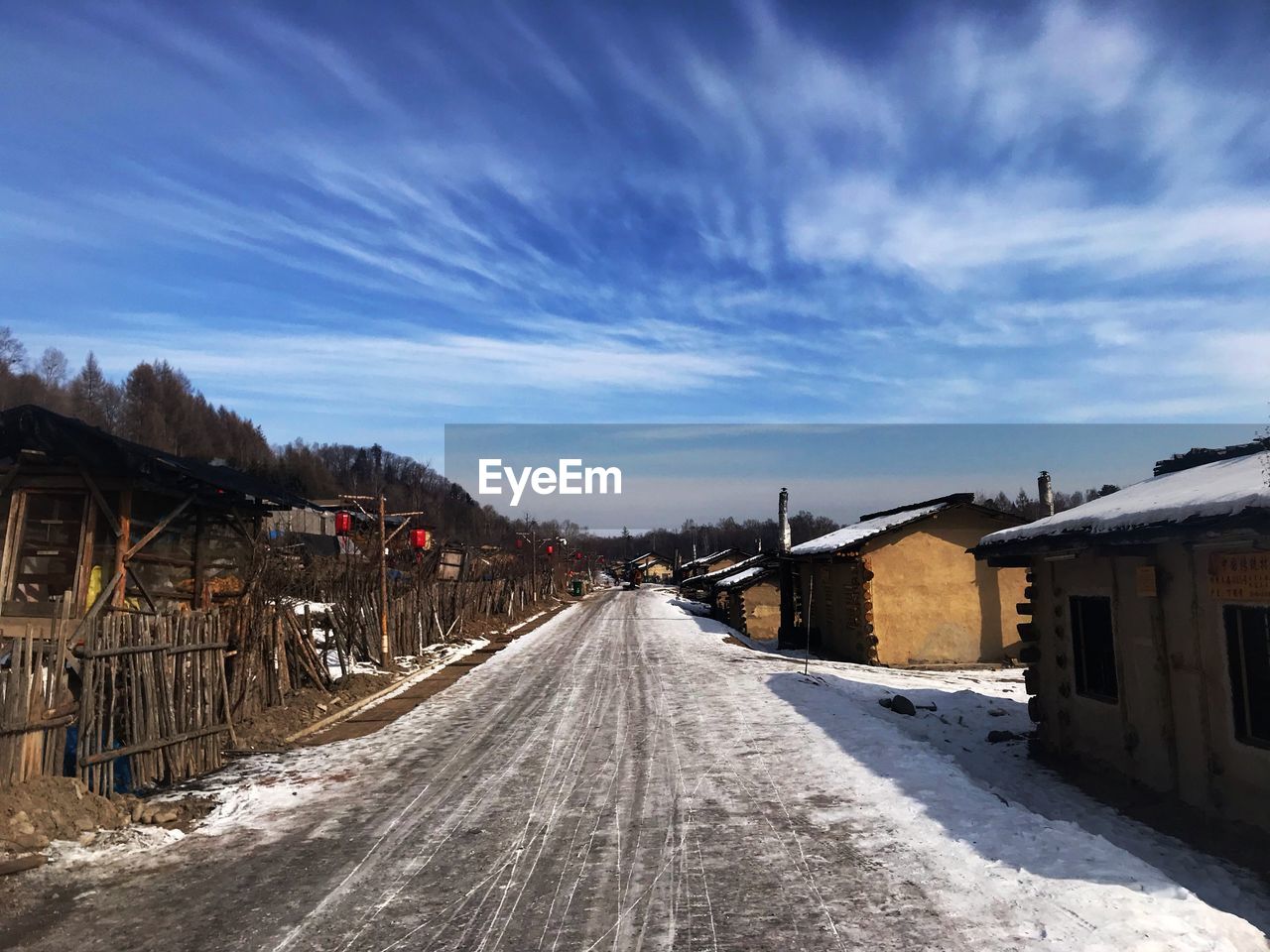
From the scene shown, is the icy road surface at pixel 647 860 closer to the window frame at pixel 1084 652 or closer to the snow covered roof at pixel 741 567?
the window frame at pixel 1084 652

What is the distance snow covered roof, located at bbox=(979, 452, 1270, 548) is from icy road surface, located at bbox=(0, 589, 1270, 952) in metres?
3.04

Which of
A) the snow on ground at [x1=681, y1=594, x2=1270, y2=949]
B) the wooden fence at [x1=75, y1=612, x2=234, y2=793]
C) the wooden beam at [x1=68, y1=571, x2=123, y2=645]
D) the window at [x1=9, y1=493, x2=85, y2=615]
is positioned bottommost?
the snow on ground at [x1=681, y1=594, x2=1270, y2=949]

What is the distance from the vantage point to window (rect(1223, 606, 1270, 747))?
23.7 ft

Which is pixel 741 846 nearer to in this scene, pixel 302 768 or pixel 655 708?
pixel 302 768

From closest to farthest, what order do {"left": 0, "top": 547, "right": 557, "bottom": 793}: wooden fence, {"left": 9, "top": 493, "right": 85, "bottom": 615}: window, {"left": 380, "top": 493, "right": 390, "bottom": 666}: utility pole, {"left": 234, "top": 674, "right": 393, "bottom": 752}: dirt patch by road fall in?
{"left": 0, "top": 547, "right": 557, "bottom": 793}: wooden fence → {"left": 234, "top": 674, "right": 393, "bottom": 752}: dirt patch by road → {"left": 9, "top": 493, "right": 85, "bottom": 615}: window → {"left": 380, "top": 493, "right": 390, "bottom": 666}: utility pole

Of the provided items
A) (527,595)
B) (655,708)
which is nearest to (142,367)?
(527,595)

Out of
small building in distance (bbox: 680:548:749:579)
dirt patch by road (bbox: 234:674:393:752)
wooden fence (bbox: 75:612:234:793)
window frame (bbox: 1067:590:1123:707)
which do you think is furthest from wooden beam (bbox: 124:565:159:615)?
small building in distance (bbox: 680:548:749:579)

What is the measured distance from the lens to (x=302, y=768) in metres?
9.23

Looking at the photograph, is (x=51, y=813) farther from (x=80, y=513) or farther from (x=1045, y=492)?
(x=1045, y=492)

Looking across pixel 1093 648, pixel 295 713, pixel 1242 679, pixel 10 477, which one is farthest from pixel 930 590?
pixel 10 477

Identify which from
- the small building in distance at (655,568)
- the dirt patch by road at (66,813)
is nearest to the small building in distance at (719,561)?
the small building in distance at (655,568)

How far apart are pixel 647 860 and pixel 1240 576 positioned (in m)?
6.05

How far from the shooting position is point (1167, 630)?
8492 mm

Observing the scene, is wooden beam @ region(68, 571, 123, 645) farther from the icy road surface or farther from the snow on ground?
the snow on ground
